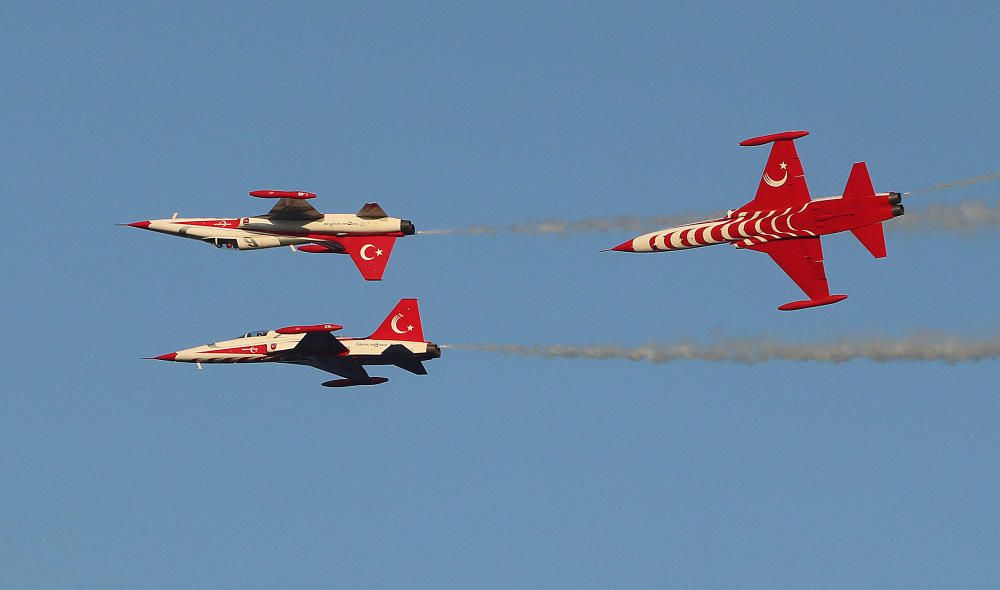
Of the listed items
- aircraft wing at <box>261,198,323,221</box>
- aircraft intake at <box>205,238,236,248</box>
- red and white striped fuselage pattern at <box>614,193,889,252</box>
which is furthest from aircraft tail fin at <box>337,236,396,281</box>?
red and white striped fuselage pattern at <box>614,193,889,252</box>

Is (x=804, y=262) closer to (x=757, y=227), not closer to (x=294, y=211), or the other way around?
(x=757, y=227)

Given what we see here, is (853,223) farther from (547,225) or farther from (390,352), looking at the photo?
(390,352)

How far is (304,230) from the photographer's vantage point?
2633 inches

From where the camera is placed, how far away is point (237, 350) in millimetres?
66312

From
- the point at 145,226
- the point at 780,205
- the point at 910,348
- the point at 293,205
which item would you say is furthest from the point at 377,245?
the point at 910,348

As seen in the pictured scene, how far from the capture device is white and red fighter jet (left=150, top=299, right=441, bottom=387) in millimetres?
63562

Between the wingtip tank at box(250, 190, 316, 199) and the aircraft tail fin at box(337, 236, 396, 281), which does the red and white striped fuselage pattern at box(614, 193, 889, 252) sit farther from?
the wingtip tank at box(250, 190, 316, 199)

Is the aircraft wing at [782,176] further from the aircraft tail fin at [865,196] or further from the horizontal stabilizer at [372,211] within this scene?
the horizontal stabilizer at [372,211]

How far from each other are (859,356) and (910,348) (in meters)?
1.93

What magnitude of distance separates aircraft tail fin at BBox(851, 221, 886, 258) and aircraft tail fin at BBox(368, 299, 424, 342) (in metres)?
16.6

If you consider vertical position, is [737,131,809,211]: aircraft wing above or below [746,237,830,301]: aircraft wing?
above

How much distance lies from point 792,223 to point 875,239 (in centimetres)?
368

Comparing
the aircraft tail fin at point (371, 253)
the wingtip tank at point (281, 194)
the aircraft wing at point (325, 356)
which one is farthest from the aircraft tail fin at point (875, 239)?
the wingtip tank at point (281, 194)

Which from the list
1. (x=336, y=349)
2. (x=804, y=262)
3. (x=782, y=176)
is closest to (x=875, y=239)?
(x=804, y=262)
